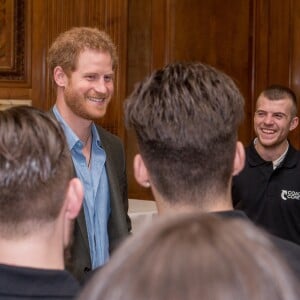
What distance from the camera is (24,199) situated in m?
1.22

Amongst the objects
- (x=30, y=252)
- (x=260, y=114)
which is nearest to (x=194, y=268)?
(x=30, y=252)

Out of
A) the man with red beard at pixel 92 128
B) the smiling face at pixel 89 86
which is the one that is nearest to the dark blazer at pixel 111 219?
the man with red beard at pixel 92 128

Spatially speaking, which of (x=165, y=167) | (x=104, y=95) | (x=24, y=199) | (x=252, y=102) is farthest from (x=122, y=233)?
(x=252, y=102)

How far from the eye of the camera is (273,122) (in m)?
3.59

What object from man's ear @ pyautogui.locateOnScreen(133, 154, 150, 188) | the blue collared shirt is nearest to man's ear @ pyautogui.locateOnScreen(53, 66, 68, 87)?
the blue collared shirt

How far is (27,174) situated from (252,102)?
3.84 m

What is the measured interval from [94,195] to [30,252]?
4.05 ft

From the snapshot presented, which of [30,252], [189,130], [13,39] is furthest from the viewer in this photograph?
[13,39]

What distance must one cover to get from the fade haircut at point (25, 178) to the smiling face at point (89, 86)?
124 cm

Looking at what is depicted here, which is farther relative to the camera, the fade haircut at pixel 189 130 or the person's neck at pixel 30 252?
the fade haircut at pixel 189 130

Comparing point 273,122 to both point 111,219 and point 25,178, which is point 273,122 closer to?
point 111,219

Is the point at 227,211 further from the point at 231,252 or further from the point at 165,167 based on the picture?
the point at 231,252

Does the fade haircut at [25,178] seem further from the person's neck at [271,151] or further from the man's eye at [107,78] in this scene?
the person's neck at [271,151]

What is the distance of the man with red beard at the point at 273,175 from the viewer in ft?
10.9
